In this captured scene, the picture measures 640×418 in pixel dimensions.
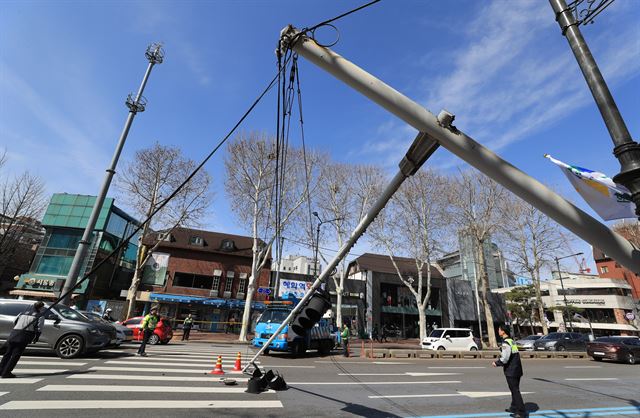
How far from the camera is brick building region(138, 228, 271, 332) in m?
32.9

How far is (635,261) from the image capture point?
328 cm

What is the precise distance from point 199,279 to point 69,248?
1280cm

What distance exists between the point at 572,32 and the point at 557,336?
2913cm

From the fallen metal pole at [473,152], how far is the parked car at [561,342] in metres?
27.5

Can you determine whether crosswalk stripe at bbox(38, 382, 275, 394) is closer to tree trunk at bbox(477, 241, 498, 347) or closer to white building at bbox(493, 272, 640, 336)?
tree trunk at bbox(477, 241, 498, 347)

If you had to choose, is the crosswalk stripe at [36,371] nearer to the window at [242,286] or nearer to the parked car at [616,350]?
the parked car at [616,350]

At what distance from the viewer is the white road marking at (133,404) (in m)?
5.37

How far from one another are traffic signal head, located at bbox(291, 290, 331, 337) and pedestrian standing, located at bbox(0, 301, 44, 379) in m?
5.71

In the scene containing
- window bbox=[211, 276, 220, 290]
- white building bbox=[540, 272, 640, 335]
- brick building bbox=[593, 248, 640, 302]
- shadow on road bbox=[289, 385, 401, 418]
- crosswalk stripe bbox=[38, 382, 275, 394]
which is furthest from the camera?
brick building bbox=[593, 248, 640, 302]

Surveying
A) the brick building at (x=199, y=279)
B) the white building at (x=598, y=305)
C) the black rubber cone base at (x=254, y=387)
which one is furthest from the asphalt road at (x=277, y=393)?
the white building at (x=598, y=305)

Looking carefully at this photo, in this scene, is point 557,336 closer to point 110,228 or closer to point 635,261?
point 635,261

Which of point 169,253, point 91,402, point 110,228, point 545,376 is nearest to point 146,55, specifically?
point 91,402

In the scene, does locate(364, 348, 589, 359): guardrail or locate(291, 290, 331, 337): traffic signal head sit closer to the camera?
locate(291, 290, 331, 337): traffic signal head

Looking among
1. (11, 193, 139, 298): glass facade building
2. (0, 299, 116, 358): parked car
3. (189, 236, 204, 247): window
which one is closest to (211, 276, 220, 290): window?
(189, 236, 204, 247): window
